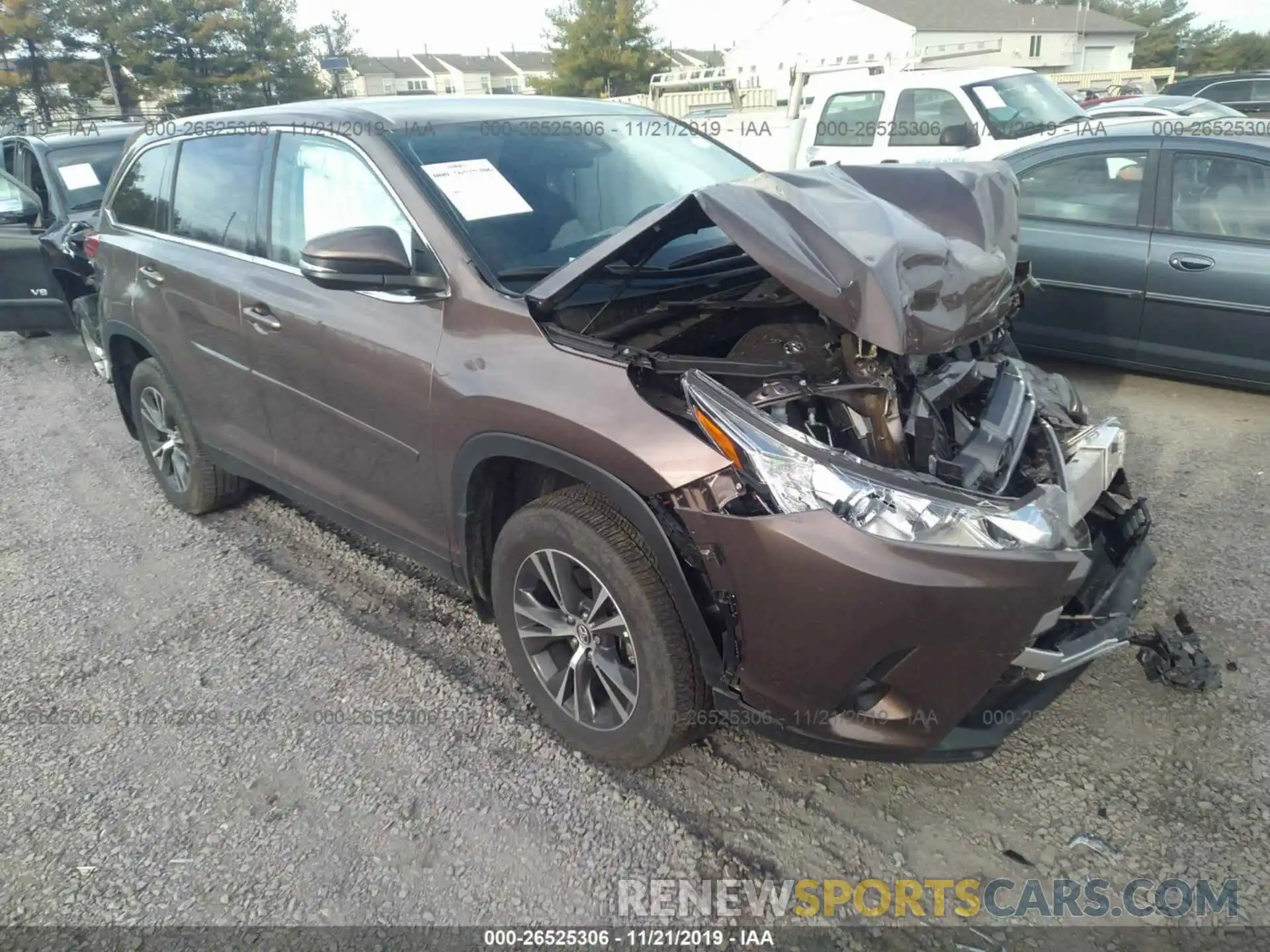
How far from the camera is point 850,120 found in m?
9.62

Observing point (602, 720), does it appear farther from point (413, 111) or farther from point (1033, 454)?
point (413, 111)

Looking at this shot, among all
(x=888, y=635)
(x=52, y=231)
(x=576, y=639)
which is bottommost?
(x=576, y=639)

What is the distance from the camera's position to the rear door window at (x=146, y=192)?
4181mm

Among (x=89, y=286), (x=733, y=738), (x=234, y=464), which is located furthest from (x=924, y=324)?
(x=89, y=286)

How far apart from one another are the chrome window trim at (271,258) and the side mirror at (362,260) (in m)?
0.08

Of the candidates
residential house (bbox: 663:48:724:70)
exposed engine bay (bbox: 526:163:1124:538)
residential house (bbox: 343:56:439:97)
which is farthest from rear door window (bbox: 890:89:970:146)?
residential house (bbox: 663:48:724:70)

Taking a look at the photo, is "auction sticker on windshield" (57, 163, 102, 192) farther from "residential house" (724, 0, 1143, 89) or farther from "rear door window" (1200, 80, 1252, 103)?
"residential house" (724, 0, 1143, 89)

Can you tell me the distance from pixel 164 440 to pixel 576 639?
309cm

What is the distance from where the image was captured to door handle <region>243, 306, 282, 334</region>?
10.8 ft

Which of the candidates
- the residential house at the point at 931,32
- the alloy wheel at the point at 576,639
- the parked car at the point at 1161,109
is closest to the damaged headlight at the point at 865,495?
the alloy wheel at the point at 576,639

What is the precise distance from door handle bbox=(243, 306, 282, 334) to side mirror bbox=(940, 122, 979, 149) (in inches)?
289

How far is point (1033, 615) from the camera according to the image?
78.0 inches

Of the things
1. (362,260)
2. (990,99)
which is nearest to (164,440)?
(362,260)

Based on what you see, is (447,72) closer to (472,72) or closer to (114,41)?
(472,72)
